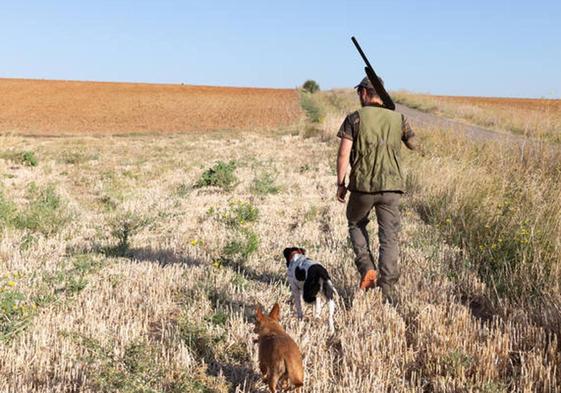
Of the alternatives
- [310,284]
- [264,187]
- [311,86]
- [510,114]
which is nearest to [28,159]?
[264,187]

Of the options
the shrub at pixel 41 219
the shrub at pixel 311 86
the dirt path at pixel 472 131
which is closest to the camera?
the shrub at pixel 41 219

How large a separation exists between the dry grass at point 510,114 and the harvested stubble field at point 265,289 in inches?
26.4

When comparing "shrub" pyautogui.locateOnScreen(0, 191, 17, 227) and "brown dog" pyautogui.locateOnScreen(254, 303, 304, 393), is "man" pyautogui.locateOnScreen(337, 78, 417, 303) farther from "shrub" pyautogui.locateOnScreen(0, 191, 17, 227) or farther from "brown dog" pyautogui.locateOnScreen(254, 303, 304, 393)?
"shrub" pyautogui.locateOnScreen(0, 191, 17, 227)

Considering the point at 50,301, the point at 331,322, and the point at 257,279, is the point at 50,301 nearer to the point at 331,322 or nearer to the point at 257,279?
the point at 257,279

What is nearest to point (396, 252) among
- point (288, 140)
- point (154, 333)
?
point (154, 333)

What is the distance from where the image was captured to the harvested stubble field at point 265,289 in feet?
11.6

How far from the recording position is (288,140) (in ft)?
70.6

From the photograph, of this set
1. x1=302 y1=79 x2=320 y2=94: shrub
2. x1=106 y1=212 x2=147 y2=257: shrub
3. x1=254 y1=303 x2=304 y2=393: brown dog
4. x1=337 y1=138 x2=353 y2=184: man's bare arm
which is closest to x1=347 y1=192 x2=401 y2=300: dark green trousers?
x1=337 y1=138 x2=353 y2=184: man's bare arm

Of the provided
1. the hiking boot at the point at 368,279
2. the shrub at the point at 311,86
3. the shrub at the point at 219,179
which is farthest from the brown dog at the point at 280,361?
the shrub at the point at 311,86

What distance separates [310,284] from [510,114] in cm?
1862

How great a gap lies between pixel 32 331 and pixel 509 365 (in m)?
3.49

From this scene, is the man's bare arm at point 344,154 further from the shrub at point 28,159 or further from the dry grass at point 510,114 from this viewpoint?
the shrub at point 28,159

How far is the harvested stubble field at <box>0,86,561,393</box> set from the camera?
3531mm

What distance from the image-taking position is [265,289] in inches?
208
